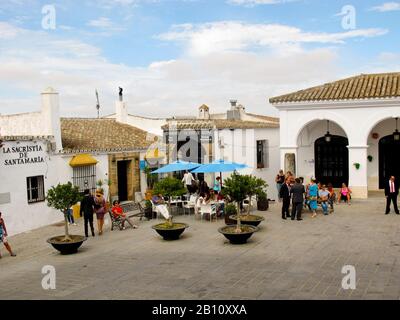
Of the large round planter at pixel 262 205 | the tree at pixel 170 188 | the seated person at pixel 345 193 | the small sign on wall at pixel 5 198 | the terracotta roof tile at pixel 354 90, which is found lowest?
the large round planter at pixel 262 205

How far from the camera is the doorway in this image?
2145 cm

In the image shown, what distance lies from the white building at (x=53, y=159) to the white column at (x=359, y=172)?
30.9 ft

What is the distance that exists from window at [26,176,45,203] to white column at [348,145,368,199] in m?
12.2

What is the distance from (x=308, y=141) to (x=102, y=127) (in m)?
10.1

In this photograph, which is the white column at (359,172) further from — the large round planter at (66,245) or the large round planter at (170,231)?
the large round planter at (66,245)

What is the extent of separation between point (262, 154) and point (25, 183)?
1331cm

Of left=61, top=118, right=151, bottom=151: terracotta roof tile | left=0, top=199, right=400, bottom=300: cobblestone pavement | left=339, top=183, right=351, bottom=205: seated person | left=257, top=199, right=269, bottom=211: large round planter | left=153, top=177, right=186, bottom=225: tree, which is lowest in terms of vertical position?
left=0, top=199, right=400, bottom=300: cobblestone pavement

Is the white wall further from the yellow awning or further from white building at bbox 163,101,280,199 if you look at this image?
white building at bbox 163,101,280,199

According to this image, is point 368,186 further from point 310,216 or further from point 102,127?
point 102,127

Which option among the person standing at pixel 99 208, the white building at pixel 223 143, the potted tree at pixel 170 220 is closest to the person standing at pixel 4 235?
the person standing at pixel 99 208

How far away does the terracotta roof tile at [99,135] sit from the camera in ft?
65.9

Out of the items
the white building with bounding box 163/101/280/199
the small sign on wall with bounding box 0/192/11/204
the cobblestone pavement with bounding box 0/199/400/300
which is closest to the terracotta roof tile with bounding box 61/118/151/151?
the white building with bounding box 163/101/280/199
